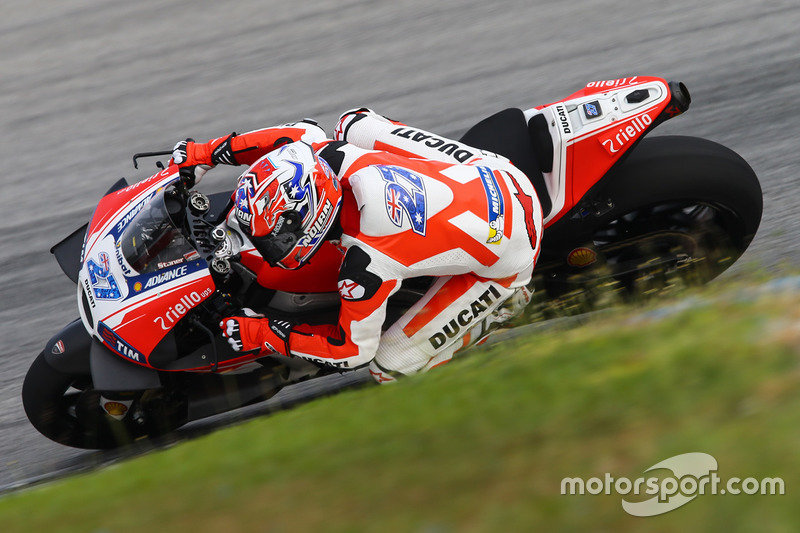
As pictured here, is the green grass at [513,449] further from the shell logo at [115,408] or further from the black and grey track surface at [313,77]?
the black and grey track surface at [313,77]

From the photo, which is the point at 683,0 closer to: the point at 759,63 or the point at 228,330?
the point at 759,63

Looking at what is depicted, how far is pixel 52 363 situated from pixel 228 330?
96 cm

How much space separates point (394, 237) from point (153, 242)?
1.12m

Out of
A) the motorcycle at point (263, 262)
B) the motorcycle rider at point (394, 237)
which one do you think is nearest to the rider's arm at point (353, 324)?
the motorcycle rider at point (394, 237)

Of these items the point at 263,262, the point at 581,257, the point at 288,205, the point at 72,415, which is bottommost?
the point at 72,415

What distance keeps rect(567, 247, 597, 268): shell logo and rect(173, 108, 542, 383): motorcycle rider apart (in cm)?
36

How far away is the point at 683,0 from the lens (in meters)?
8.07

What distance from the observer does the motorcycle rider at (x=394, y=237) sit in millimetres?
3607

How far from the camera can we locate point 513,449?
2566mm

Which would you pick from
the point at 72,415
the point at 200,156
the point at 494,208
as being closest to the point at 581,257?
the point at 494,208

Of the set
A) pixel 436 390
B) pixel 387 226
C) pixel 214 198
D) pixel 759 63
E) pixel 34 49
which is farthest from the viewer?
pixel 34 49

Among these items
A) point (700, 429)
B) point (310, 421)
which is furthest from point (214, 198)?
point (700, 429)

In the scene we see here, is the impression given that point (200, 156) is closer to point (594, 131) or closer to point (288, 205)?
point (288, 205)

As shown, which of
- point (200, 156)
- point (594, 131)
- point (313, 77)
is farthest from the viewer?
point (313, 77)
